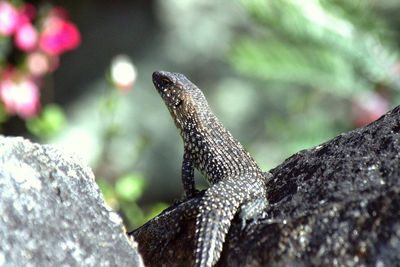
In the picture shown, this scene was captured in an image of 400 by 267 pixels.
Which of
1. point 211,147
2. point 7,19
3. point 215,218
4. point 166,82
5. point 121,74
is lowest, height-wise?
point 215,218

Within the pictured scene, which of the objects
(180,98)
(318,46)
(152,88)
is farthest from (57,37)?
(318,46)

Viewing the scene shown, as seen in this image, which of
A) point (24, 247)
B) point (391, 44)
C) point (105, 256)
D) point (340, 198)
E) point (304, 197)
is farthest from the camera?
point (391, 44)

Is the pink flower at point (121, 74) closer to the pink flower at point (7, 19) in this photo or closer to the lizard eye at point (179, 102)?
the lizard eye at point (179, 102)

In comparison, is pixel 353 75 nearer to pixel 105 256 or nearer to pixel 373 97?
pixel 373 97

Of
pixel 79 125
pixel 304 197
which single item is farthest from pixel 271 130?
pixel 304 197

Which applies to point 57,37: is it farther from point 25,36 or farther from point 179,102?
point 179,102

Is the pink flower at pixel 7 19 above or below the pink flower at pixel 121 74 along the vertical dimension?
Answer: above

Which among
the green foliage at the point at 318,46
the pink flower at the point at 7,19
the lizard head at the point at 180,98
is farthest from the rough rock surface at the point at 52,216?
the pink flower at the point at 7,19
